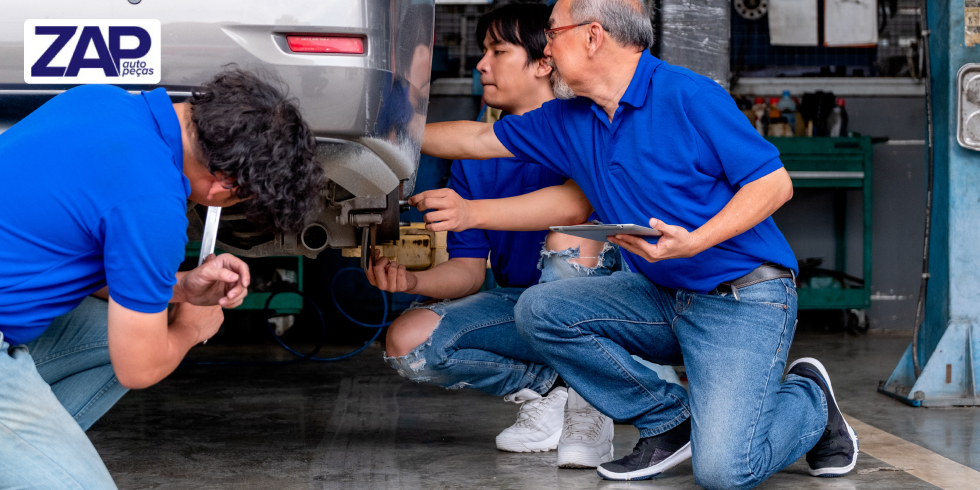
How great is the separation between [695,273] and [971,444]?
3.67ft

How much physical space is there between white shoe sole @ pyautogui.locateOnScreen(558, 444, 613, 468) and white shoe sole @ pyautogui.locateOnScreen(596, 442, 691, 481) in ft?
0.33

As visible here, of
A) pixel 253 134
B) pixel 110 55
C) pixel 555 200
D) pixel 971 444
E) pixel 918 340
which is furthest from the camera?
pixel 918 340

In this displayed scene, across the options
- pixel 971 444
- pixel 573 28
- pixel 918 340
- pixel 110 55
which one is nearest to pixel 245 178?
pixel 110 55

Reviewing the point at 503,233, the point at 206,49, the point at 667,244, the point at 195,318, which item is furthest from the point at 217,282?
the point at 503,233

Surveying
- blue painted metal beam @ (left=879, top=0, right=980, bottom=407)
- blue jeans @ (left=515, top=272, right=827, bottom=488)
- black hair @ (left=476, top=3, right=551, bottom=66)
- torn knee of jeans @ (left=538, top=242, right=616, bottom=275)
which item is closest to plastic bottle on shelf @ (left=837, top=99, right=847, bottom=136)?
blue painted metal beam @ (left=879, top=0, right=980, bottom=407)

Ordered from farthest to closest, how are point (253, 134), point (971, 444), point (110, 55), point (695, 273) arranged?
point (971, 444)
point (695, 273)
point (110, 55)
point (253, 134)

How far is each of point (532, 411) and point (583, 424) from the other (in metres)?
0.22

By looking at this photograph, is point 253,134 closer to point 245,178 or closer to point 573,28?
point 245,178

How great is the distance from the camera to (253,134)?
1299 millimetres

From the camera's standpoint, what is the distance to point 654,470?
2.05m

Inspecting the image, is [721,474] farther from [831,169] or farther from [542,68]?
[831,169]

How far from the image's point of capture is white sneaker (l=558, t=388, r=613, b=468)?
2178 mm

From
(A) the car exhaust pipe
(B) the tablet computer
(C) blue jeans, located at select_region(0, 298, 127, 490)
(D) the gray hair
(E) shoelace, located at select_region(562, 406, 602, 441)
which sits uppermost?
(D) the gray hair

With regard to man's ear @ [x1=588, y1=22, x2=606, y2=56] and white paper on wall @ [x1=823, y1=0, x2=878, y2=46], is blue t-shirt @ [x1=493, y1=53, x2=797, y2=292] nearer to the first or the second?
man's ear @ [x1=588, y1=22, x2=606, y2=56]
